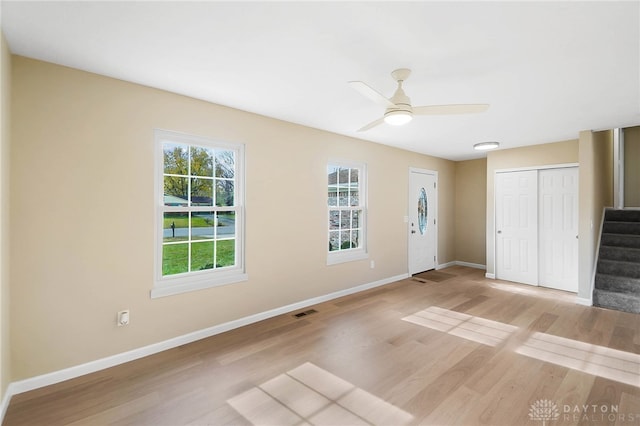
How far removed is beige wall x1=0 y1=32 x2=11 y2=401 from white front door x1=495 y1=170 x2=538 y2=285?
6.58 m

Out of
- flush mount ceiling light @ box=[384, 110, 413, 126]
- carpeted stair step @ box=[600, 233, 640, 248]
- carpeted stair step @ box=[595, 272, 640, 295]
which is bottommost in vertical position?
carpeted stair step @ box=[595, 272, 640, 295]

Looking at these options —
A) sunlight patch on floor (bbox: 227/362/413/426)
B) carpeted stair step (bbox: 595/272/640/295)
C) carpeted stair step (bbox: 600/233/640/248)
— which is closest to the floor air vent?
sunlight patch on floor (bbox: 227/362/413/426)

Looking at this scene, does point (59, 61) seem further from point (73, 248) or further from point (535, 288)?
point (535, 288)

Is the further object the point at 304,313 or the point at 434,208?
the point at 434,208

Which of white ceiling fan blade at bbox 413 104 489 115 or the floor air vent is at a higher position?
white ceiling fan blade at bbox 413 104 489 115

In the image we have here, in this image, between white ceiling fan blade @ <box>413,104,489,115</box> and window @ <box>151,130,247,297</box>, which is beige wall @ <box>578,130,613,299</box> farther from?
window @ <box>151,130,247,297</box>

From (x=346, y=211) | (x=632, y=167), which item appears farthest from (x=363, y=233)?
(x=632, y=167)

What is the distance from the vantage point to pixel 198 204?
319 centimetres

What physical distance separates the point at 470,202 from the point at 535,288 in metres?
2.28

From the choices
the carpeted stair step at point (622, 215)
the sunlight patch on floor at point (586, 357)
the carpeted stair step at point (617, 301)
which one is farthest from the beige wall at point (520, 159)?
the sunlight patch on floor at point (586, 357)

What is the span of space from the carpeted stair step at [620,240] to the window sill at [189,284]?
5.55 meters

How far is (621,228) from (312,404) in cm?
568

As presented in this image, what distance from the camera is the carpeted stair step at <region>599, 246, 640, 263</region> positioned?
4320mm

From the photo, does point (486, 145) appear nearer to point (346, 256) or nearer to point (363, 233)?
point (363, 233)
